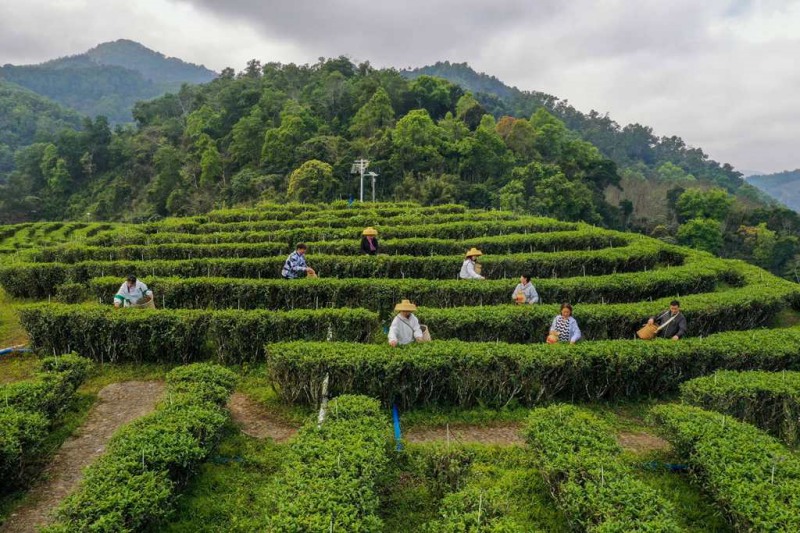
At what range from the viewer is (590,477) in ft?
17.4

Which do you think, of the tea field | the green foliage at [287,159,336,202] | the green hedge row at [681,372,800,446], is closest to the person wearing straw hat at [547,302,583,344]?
the tea field

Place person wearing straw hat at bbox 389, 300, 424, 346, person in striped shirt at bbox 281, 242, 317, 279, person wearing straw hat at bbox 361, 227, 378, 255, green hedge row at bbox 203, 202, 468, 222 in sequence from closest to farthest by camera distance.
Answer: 1. person wearing straw hat at bbox 389, 300, 424, 346
2. person in striped shirt at bbox 281, 242, 317, 279
3. person wearing straw hat at bbox 361, 227, 378, 255
4. green hedge row at bbox 203, 202, 468, 222

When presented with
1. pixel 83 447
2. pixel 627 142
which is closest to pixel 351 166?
pixel 83 447

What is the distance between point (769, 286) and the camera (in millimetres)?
13773

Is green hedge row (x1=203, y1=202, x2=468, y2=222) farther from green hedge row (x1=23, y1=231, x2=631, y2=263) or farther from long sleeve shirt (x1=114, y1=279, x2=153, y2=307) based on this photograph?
long sleeve shirt (x1=114, y1=279, x2=153, y2=307)

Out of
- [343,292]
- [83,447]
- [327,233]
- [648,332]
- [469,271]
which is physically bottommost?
[83,447]

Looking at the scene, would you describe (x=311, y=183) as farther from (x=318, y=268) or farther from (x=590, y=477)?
(x=590, y=477)

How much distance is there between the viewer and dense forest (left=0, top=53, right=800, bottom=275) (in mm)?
47844

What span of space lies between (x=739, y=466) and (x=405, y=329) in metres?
5.20

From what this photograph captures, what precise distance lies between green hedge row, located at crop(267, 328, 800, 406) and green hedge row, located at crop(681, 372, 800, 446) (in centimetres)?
111

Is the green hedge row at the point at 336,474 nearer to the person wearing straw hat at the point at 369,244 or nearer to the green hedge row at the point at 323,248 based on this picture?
the person wearing straw hat at the point at 369,244

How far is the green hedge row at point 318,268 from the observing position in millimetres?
14820

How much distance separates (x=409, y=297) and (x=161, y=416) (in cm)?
718

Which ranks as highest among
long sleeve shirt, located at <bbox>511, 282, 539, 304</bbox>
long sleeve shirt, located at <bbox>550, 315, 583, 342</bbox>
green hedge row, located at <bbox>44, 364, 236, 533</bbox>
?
long sleeve shirt, located at <bbox>511, 282, 539, 304</bbox>
